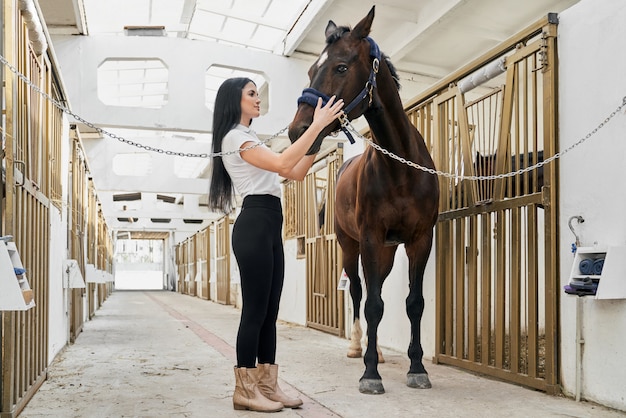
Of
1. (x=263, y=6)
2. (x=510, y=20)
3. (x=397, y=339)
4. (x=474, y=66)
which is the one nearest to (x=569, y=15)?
(x=474, y=66)

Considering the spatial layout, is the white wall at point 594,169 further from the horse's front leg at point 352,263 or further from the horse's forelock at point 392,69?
the horse's front leg at point 352,263

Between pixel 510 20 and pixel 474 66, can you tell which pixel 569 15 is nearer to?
pixel 474 66

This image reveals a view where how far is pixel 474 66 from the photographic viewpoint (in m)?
3.72

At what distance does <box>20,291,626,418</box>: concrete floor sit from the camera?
8.62 ft

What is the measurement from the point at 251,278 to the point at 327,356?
208cm

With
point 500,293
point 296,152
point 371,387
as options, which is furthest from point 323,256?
point 296,152

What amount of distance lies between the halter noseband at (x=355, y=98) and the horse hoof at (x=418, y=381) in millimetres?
1260

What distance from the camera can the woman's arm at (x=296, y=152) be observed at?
2.44 m

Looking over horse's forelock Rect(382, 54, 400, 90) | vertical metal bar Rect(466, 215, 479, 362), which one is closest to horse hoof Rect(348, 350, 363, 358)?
vertical metal bar Rect(466, 215, 479, 362)

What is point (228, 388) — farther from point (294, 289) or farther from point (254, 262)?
point (294, 289)

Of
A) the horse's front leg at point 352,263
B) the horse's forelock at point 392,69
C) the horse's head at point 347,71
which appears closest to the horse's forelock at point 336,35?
the horse's head at point 347,71

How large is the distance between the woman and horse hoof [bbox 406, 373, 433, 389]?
75 cm

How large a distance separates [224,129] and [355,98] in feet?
2.02

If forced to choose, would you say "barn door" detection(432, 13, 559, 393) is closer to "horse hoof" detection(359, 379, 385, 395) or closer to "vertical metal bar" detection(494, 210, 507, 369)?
"vertical metal bar" detection(494, 210, 507, 369)
